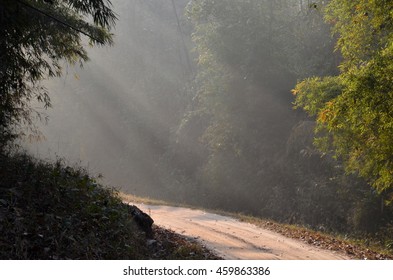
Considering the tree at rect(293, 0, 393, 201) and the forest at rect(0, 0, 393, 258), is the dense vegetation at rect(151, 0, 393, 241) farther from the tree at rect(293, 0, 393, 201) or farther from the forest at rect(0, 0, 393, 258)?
the tree at rect(293, 0, 393, 201)

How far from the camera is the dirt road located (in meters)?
10.3

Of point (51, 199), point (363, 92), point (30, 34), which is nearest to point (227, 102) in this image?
point (363, 92)

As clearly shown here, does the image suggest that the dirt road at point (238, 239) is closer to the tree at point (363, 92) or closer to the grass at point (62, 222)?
the grass at point (62, 222)

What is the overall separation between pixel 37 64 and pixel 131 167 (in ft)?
103

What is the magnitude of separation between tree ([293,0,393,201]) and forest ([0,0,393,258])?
4 cm

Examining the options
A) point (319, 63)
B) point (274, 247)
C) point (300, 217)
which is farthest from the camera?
point (319, 63)

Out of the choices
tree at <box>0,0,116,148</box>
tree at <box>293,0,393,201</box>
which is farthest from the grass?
tree at <box>293,0,393,201</box>

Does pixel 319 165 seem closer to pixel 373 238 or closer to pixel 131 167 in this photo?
pixel 373 238

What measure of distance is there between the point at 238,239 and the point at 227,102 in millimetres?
18780

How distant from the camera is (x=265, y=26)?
28.7 m

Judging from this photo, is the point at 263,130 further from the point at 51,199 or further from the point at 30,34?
the point at 51,199

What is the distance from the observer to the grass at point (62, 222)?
6.15m

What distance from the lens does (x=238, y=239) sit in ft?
40.0

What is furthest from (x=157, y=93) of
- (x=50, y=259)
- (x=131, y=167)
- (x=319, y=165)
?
(x=50, y=259)
